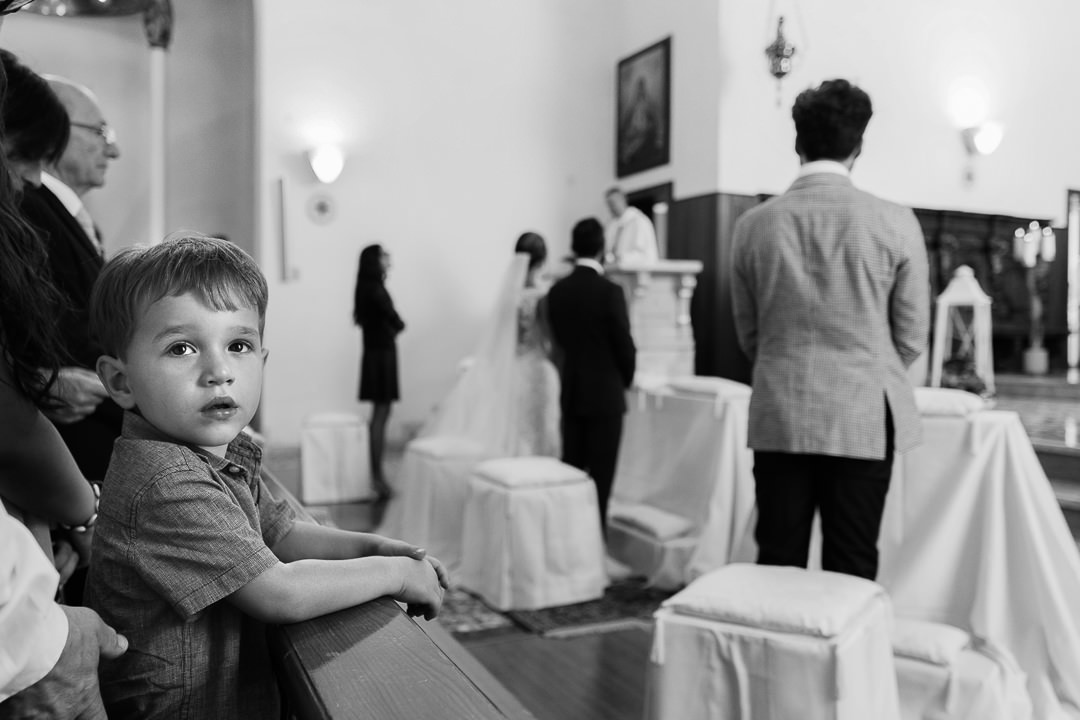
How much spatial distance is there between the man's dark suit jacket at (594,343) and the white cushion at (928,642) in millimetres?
1842

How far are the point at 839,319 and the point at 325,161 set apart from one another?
6026mm

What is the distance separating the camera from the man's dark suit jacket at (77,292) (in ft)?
5.50

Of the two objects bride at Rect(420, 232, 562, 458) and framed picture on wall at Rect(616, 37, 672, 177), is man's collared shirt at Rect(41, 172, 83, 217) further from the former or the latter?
framed picture on wall at Rect(616, 37, 672, 177)

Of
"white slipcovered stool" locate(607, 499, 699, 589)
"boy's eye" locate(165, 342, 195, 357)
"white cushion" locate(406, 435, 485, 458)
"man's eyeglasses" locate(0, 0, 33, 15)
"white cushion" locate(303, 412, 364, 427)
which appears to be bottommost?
"white slipcovered stool" locate(607, 499, 699, 589)

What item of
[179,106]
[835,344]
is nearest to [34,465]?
[835,344]

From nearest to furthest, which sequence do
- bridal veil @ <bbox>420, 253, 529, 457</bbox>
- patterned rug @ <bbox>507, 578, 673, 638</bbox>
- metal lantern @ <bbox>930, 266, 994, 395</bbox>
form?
patterned rug @ <bbox>507, 578, 673, 638</bbox>, bridal veil @ <bbox>420, 253, 529, 457</bbox>, metal lantern @ <bbox>930, 266, 994, 395</bbox>

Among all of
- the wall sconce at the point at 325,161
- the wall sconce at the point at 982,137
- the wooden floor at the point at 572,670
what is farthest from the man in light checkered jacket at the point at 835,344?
the wall sconce at the point at 982,137

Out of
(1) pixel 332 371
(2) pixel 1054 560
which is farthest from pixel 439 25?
(2) pixel 1054 560

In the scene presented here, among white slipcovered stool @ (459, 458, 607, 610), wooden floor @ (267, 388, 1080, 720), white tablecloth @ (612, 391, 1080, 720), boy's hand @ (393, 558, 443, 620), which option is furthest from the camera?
white slipcovered stool @ (459, 458, 607, 610)

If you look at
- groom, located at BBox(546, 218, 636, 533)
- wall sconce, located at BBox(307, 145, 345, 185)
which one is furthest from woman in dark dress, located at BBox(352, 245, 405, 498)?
groom, located at BBox(546, 218, 636, 533)

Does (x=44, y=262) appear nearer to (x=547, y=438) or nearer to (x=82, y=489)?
(x=82, y=489)

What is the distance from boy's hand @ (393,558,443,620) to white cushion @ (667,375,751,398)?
298 centimetres

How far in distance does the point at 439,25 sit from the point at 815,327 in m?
6.69

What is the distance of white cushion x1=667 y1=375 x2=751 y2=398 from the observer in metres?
3.91
